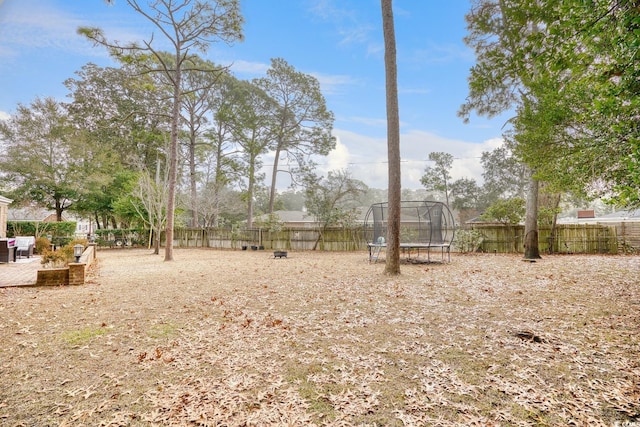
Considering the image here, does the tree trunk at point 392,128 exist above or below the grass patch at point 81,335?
above

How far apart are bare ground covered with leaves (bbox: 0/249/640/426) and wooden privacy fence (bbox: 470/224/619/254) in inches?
314

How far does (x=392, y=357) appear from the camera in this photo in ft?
9.01

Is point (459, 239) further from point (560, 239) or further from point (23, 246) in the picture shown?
point (23, 246)

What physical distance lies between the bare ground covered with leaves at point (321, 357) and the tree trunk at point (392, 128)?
183 centimetres

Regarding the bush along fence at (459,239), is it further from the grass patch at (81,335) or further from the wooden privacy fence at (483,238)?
the grass patch at (81,335)

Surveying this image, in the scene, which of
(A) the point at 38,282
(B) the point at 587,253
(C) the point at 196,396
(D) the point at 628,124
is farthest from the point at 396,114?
(B) the point at 587,253

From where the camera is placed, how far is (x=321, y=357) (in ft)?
9.07

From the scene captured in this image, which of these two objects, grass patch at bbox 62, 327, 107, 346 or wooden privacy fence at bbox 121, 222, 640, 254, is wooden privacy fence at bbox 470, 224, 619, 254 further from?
grass patch at bbox 62, 327, 107, 346

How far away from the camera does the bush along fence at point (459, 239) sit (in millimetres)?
11641

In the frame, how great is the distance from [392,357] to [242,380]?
52.9 inches

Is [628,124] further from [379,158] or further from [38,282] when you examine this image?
[379,158]

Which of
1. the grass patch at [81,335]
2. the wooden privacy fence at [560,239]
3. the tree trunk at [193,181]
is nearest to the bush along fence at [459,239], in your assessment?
the wooden privacy fence at [560,239]

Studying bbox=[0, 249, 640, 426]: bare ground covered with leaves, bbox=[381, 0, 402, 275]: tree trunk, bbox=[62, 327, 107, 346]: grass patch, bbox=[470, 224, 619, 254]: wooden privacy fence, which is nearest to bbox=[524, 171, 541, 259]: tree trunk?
bbox=[470, 224, 619, 254]: wooden privacy fence

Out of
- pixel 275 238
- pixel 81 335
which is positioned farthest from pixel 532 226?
pixel 81 335
